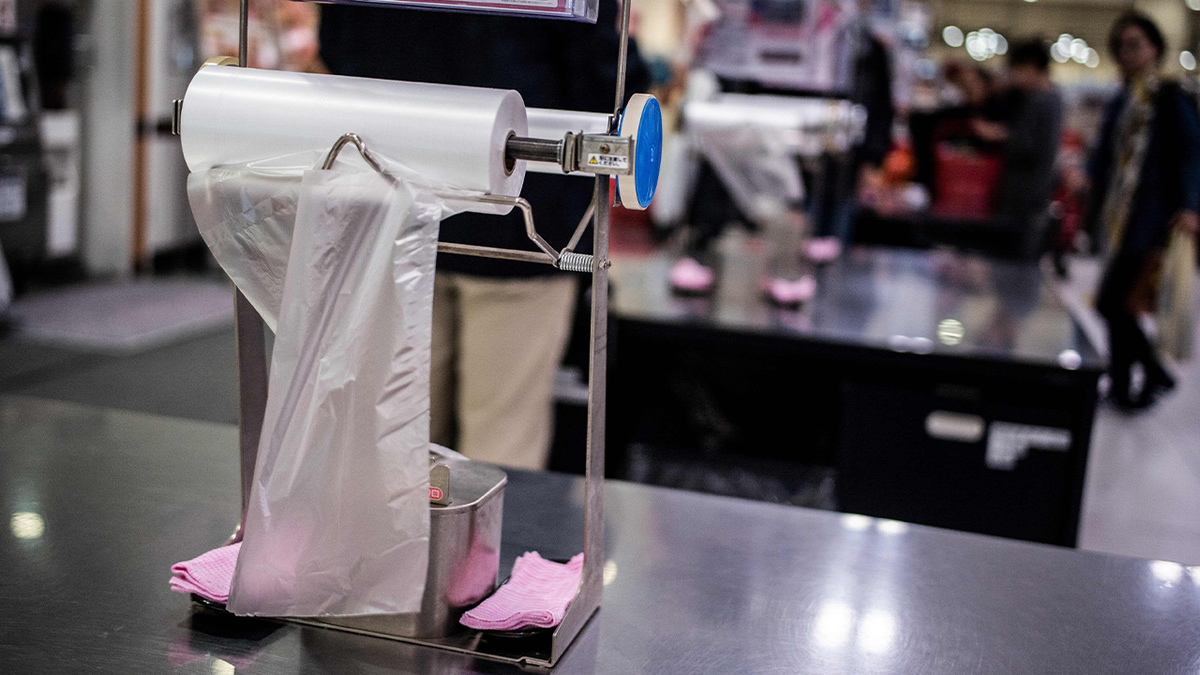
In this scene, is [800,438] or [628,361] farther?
[800,438]

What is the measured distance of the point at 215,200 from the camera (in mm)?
670

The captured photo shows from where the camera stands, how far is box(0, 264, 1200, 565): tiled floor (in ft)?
9.60

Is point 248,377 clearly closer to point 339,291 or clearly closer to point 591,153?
point 339,291

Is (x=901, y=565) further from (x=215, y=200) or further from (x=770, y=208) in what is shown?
(x=770, y=208)

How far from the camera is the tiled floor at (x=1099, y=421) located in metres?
2.93

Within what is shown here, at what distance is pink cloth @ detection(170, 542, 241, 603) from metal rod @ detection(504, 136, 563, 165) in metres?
0.32

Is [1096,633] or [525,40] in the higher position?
[525,40]

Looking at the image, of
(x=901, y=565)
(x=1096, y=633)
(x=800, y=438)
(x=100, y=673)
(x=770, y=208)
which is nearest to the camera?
(x=100, y=673)

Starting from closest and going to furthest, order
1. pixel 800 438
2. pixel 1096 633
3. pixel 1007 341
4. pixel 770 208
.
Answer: pixel 1096 633
pixel 1007 341
pixel 800 438
pixel 770 208

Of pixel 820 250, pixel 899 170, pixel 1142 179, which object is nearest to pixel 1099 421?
pixel 1142 179

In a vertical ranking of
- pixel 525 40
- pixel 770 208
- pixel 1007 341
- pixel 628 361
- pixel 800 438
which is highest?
pixel 525 40

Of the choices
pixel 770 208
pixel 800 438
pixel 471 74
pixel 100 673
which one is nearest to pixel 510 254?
pixel 100 673

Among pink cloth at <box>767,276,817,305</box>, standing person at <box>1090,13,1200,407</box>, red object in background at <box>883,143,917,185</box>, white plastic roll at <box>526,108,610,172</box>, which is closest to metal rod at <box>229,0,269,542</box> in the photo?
white plastic roll at <box>526,108,610,172</box>

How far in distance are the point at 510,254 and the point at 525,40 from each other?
94 cm
